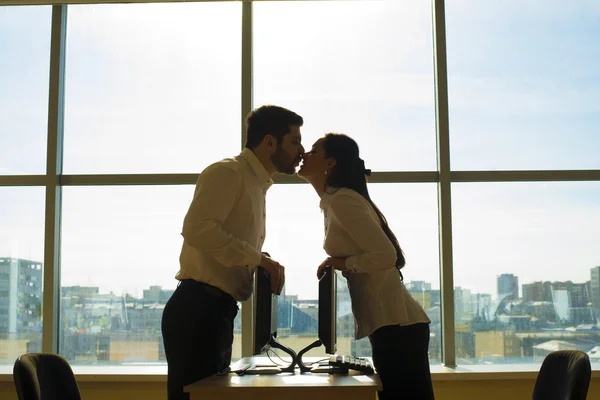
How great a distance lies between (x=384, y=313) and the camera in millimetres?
2678

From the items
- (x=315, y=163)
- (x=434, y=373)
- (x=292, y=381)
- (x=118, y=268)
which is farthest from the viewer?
(x=118, y=268)

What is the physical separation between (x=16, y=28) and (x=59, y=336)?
2.29 meters

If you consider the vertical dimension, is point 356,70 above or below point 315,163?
above

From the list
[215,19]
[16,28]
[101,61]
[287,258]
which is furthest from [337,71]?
[16,28]

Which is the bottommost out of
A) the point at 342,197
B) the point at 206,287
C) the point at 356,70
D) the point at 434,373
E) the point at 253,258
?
the point at 434,373

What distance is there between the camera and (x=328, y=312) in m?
2.50

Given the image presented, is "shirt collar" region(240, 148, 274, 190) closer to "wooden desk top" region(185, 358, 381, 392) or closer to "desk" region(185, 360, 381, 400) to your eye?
"wooden desk top" region(185, 358, 381, 392)

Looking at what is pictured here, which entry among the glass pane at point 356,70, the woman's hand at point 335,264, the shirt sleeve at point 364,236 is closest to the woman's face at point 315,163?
the shirt sleeve at point 364,236

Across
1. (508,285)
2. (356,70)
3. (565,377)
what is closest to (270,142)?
(565,377)

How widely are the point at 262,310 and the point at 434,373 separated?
2.12 m

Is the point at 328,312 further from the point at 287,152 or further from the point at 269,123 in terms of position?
the point at 269,123

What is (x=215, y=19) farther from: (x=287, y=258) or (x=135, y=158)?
(x=287, y=258)

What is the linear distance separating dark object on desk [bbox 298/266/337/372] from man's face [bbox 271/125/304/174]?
58cm

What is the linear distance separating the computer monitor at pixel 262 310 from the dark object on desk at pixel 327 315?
19 centimetres
